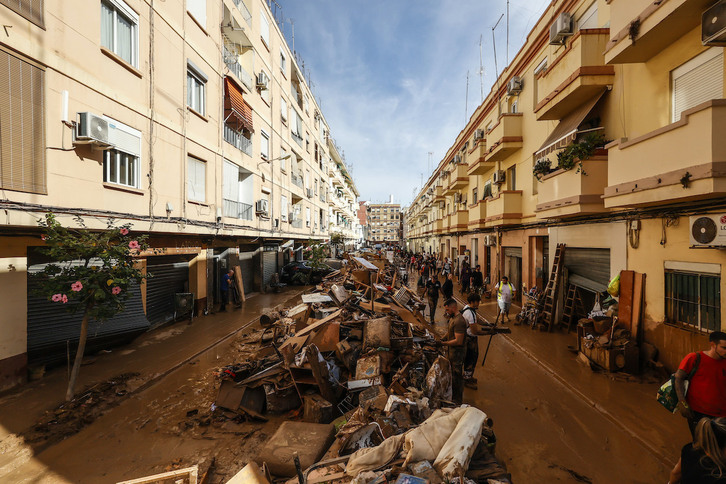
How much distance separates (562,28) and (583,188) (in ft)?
18.8

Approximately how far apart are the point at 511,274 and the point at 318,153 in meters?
21.7

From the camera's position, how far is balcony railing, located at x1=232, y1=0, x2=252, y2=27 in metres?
13.9

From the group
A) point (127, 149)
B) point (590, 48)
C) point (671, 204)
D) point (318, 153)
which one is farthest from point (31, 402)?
point (318, 153)

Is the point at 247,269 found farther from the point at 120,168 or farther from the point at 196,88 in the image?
the point at 120,168

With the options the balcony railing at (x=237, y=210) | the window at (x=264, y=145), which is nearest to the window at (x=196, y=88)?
the balcony railing at (x=237, y=210)

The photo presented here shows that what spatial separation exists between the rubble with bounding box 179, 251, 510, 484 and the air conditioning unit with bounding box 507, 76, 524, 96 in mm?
11858

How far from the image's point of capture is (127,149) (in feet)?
26.6

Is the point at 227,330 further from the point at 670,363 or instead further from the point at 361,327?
the point at 670,363

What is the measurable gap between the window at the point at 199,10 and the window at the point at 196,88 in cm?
182

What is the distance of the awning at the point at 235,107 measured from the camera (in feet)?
42.5

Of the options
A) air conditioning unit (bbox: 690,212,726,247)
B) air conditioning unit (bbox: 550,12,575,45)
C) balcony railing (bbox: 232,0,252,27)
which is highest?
balcony railing (bbox: 232,0,252,27)

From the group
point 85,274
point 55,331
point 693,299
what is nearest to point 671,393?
point 693,299

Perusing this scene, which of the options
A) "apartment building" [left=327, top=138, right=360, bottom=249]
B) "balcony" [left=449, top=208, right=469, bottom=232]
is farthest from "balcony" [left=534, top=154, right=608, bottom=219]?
"apartment building" [left=327, top=138, right=360, bottom=249]

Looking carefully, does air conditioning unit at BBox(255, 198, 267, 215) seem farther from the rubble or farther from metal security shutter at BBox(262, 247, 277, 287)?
the rubble
